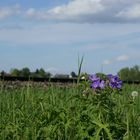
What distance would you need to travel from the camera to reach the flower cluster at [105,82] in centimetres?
463

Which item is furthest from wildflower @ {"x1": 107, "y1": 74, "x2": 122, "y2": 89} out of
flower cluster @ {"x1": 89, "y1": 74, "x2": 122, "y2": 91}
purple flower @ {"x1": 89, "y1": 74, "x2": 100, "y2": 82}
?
purple flower @ {"x1": 89, "y1": 74, "x2": 100, "y2": 82}

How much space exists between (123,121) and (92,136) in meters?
0.53

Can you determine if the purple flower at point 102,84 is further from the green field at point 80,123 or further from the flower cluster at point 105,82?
the green field at point 80,123

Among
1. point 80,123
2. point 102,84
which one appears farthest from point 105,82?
point 80,123

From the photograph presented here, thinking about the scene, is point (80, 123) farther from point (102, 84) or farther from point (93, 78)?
point (93, 78)

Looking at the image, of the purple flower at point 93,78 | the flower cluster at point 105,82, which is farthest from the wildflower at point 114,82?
the purple flower at point 93,78

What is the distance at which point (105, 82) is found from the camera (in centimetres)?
473

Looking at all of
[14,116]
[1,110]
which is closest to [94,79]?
[14,116]

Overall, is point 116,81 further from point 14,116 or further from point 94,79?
point 14,116

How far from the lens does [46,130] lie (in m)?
4.42

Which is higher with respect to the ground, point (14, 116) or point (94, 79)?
point (94, 79)

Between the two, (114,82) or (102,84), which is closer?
(102,84)

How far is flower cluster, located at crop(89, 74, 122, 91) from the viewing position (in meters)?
4.63

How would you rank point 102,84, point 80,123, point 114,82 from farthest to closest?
point 114,82, point 102,84, point 80,123
